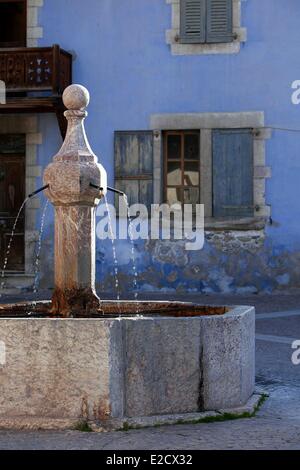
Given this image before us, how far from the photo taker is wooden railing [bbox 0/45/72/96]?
43.1 feet

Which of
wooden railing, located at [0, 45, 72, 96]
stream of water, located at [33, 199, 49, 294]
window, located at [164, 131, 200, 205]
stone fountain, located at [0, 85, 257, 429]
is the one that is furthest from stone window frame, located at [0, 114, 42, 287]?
stone fountain, located at [0, 85, 257, 429]

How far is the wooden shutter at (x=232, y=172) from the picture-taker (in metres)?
13.5

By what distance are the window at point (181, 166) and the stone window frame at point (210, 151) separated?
16 cm

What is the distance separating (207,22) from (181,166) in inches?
96.7

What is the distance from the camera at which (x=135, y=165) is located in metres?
13.8

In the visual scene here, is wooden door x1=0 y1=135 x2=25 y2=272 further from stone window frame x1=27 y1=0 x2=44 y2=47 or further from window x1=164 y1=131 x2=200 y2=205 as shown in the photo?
window x1=164 y1=131 x2=200 y2=205

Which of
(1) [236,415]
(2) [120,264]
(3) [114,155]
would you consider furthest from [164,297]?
(1) [236,415]

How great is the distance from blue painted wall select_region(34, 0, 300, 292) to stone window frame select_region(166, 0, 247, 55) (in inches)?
3.6

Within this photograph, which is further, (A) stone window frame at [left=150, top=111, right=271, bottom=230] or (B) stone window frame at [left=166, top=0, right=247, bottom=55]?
(B) stone window frame at [left=166, top=0, right=247, bottom=55]

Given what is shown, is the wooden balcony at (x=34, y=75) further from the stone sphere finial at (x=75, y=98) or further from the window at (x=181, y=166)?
the stone sphere finial at (x=75, y=98)

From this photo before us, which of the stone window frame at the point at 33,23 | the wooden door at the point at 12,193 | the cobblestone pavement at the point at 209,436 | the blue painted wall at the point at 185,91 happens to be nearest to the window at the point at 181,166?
the blue painted wall at the point at 185,91

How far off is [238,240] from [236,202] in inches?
24.9

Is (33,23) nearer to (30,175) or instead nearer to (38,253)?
(30,175)

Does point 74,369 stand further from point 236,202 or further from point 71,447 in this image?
point 236,202
